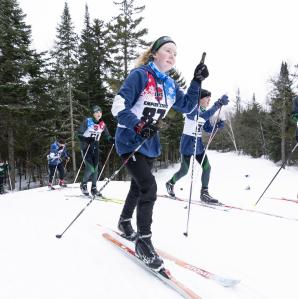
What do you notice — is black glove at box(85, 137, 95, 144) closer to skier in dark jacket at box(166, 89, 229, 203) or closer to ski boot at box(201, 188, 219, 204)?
skier in dark jacket at box(166, 89, 229, 203)

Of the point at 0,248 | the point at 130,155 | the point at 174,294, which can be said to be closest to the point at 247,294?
the point at 174,294

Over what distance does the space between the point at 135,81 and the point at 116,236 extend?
207cm

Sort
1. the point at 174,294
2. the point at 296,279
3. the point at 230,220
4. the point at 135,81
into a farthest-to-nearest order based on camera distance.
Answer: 1. the point at 230,220
2. the point at 135,81
3. the point at 296,279
4. the point at 174,294

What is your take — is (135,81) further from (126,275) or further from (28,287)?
(28,287)

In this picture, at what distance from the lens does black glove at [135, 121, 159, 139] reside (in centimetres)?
319

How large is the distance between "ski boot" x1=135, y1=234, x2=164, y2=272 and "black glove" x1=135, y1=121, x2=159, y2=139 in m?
1.03

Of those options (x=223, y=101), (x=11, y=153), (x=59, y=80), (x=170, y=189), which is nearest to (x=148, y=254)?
(x=223, y=101)

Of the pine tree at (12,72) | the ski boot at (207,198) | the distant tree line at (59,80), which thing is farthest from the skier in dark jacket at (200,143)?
the pine tree at (12,72)

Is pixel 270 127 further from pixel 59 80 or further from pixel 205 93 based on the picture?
pixel 205 93

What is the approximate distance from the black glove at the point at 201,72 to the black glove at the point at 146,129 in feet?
2.96

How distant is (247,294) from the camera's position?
107 inches

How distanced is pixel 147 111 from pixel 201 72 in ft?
2.53

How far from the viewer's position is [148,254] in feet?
10.6

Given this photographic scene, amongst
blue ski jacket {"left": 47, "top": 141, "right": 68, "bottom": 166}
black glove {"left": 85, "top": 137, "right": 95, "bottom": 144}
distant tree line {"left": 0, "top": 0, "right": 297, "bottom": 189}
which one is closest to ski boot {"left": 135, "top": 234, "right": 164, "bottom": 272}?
black glove {"left": 85, "top": 137, "right": 95, "bottom": 144}
